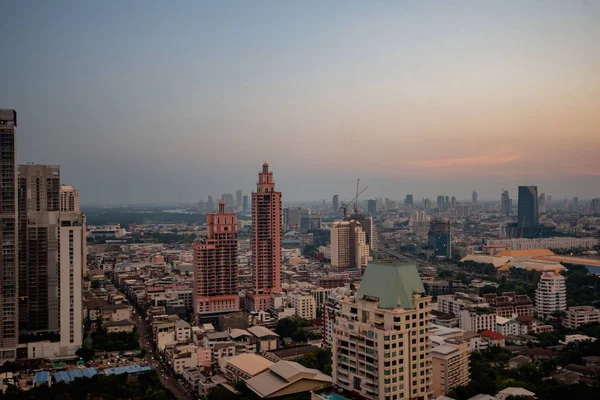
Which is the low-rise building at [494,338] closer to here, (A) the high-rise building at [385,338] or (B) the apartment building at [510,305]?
(B) the apartment building at [510,305]

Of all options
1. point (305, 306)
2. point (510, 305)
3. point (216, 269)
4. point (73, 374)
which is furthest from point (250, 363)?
point (510, 305)

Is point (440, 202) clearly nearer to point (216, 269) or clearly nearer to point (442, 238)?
point (442, 238)

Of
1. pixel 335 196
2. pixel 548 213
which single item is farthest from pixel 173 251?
pixel 335 196

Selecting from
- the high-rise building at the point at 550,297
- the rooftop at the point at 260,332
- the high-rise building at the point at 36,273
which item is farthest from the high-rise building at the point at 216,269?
the high-rise building at the point at 550,297

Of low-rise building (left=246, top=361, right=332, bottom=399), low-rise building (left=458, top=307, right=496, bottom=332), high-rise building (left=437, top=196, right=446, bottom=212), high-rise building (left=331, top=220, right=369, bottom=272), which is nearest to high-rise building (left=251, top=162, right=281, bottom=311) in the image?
low-rise building (left=458, top=307, right=496, bottom=332)

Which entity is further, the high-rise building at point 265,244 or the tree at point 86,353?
the high-rise building at point 265,244

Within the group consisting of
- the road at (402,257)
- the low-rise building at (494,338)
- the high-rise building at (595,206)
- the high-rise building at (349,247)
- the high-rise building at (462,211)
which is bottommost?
the low-rise building at (494,338)

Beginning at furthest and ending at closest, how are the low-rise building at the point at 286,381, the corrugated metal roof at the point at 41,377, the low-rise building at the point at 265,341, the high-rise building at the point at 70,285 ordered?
the low-rise building at the point at 265,341 < the high-rise building at the point at 70,285 < the corrugated metal roof at the point at 41,377 < the low-rise building at the point at 286,381
